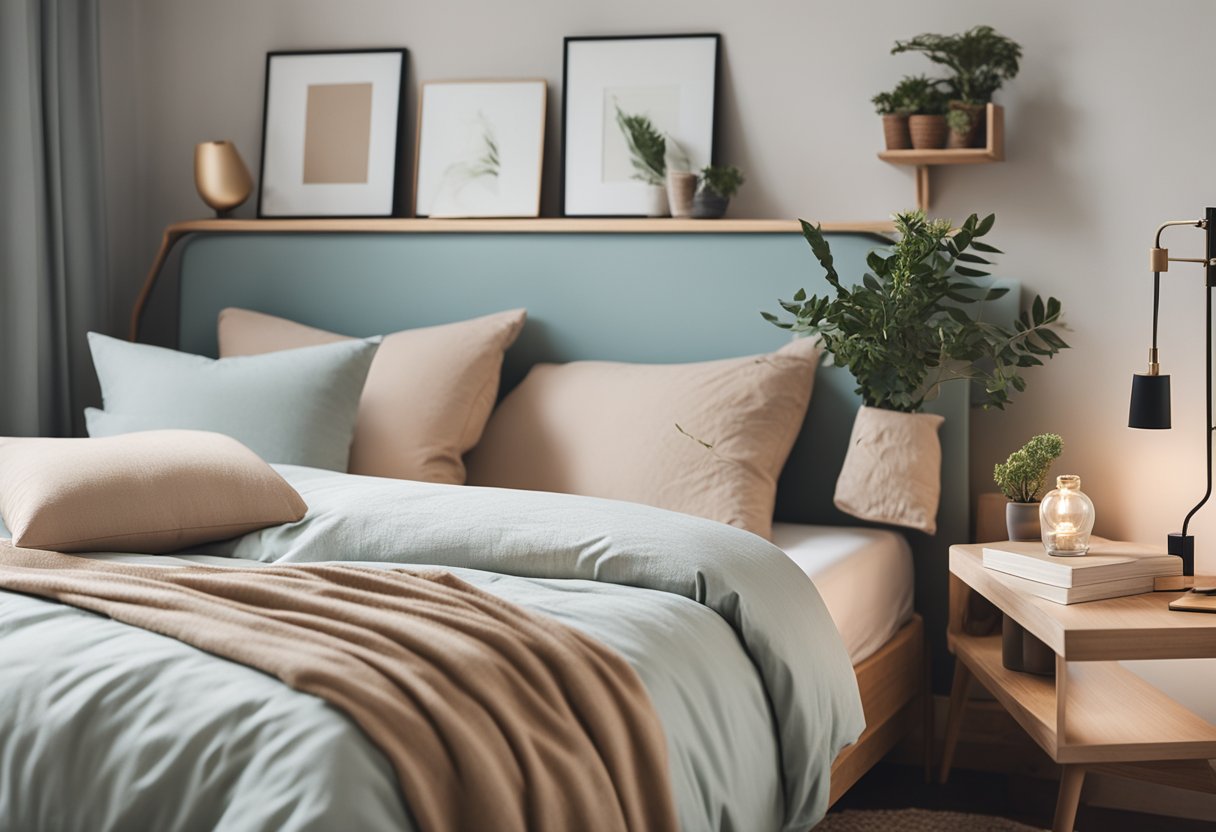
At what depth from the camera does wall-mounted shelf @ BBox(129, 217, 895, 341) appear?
278 centimetres

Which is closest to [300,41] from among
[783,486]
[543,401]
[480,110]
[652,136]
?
[480,110]

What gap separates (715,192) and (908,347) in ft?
2.15

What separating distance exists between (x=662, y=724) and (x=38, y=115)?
2.52m

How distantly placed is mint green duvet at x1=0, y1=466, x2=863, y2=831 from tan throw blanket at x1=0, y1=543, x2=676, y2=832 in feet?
0.10

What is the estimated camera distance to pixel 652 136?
294 cm

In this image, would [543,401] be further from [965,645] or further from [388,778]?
[388,778]

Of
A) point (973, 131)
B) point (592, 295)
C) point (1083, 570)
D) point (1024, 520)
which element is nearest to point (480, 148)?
point (592, 295)

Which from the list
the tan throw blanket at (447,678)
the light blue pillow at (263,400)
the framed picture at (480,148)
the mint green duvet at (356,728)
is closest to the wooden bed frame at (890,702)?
the mint green duvet at (356,728)

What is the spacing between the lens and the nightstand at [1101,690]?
181 cm

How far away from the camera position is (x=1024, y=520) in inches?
90.6

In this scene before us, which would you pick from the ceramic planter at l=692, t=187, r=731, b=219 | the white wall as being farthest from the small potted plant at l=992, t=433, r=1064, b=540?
the ceramic planter at l=692, t=187, r=731, b=219

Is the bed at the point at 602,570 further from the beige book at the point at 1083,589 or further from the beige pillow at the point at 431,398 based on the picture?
the beige book at the point at 1083,589

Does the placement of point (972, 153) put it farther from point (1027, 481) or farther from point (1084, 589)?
point (1084, 589)

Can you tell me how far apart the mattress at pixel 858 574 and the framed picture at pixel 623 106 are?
0.93 meters
